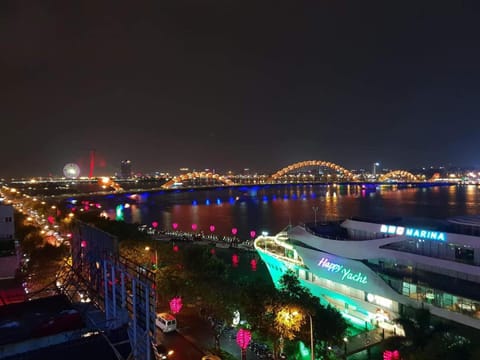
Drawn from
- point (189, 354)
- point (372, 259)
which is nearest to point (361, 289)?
point (372, 259)

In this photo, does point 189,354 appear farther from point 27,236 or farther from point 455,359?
point 27,236

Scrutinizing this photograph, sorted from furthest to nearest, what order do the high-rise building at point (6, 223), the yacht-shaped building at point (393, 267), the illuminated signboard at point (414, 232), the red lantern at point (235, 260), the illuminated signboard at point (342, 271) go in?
the red lantern at point (235, 260) → the high-rise building at point (6, 223) → the illuminated signboard at point (342, 271) → the illuminated signboard at point (414, 232) → the yacht-shaped building at point (393, 267)

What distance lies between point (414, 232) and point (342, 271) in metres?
2.48

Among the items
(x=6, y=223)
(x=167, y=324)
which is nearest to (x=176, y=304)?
(x=167, y=324)

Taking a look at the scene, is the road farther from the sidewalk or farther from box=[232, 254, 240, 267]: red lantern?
box=[232, 254, 240, 267]: red lantern

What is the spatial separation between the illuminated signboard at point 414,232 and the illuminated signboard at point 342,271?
1679 mm

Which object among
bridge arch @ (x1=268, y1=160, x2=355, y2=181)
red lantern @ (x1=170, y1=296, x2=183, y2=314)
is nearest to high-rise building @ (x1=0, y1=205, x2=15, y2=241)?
red lantern @ (x1=170, y1=296, x2=183, y2=314)

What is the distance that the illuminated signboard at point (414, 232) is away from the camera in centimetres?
1129

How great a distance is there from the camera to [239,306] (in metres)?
10.3

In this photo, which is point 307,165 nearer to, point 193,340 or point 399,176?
point 399,176

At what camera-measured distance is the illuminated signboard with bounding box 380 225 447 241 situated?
1129cm

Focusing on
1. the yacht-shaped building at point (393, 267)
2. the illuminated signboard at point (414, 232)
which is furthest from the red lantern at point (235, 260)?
the illuminated signboard at point (414, 232)

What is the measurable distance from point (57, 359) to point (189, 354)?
228 inches

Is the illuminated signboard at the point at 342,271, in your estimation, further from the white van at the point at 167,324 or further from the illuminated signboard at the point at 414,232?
the white van at the point at 167,324
